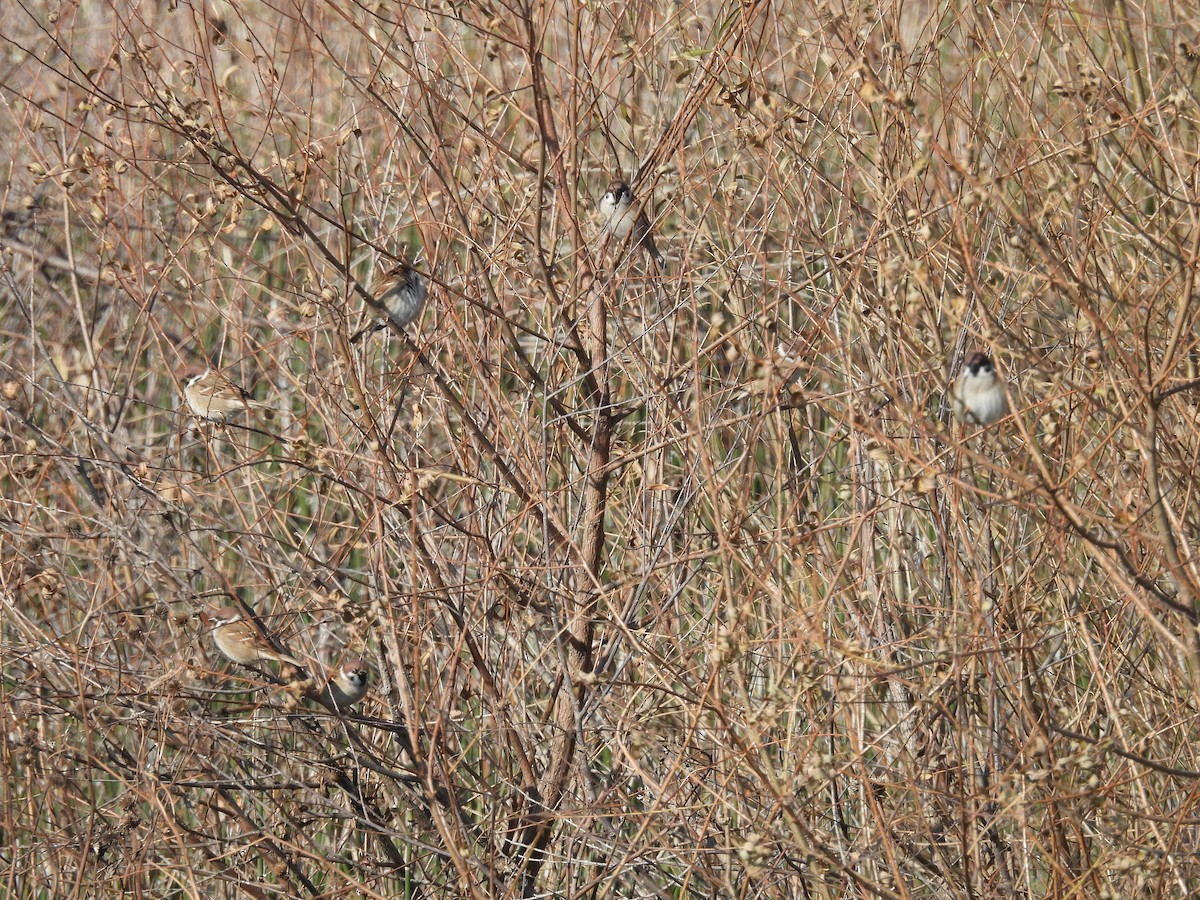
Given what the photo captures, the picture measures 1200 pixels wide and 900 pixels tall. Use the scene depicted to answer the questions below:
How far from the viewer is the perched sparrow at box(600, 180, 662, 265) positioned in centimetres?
346

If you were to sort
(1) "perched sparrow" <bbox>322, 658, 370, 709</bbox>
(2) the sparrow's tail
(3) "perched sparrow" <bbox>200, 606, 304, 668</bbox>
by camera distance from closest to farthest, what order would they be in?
(2) the sparrow's tail < (3) "perched sparrow" <bbox>200, 606, 304, 668</bbox> < (1) "perched sparrow" <bbox>322, 658, 370, 709</bbox>

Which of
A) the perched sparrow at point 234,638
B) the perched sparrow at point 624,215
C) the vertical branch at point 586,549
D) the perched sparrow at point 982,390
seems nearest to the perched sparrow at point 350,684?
the perched sparrow at point 234,638

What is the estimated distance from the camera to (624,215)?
3588mm

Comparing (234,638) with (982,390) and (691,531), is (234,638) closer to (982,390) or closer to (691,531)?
(691,531)

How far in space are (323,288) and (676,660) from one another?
1348mm

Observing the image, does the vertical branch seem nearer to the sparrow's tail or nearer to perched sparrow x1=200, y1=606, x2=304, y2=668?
the sparrow's tail

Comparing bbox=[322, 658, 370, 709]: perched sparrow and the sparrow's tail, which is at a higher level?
the sparrow's tail

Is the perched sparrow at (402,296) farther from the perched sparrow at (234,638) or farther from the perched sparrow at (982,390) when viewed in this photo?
the perched sparrow at (982,390)

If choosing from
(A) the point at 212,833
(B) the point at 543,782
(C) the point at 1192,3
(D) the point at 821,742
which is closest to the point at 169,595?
(A) the point at 212,833

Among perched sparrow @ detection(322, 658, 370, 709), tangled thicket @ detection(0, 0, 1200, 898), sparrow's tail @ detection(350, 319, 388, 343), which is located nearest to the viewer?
tangled thicket @ detection(0, 0, 1200, 898)

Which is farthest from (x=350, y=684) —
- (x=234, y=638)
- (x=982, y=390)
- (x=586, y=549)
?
(x=982, y=390)

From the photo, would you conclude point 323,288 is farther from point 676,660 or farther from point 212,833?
point 212,833

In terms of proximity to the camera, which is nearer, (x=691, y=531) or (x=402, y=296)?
(x=691, y=531)

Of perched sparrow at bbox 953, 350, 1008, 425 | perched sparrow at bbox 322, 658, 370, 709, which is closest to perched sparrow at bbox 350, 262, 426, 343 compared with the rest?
perched sparrow at bbox 322, 658, 370, 709
